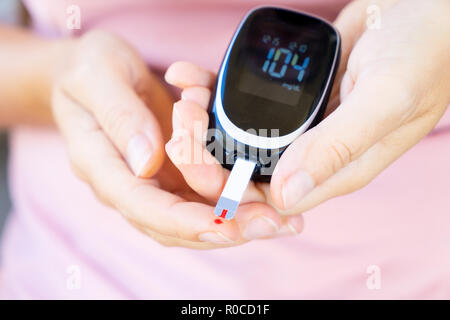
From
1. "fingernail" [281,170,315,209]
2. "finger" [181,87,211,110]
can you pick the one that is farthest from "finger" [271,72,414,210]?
"finger" [181,87,211,110]

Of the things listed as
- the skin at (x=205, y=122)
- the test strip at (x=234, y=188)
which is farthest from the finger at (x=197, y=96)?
the test strip at (x=234, y=188)

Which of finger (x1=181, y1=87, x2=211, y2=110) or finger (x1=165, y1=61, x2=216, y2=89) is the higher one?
finger (x1=165, y1=61, x2=216, y2=89)

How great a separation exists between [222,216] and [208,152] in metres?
0.08

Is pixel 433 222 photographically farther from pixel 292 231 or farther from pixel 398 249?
pixel 292 231

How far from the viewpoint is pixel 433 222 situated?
675 mm

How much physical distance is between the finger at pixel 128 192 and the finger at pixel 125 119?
0.01 meters

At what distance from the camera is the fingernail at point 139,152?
0.58 meters

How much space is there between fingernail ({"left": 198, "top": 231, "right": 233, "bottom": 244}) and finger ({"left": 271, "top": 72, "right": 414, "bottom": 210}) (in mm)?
77

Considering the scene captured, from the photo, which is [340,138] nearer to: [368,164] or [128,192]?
[368,164]

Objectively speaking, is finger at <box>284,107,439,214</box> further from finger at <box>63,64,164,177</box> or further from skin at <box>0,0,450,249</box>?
finger at <box>63,64,164,177</box>

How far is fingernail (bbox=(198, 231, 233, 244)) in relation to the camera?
0.52 meters

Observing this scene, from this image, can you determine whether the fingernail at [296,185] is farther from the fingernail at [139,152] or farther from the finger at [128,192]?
the fingernail at [139,152]

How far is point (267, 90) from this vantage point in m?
0.61

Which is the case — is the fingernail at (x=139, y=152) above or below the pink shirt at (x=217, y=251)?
above
